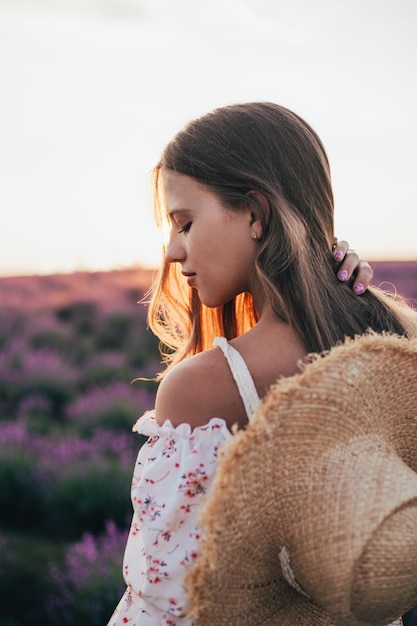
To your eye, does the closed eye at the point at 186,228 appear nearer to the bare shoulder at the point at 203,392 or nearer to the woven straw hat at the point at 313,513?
the bare shoulder at the point at 203,392

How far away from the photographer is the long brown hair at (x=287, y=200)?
1.78 metres

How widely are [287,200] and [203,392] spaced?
520 millimetres

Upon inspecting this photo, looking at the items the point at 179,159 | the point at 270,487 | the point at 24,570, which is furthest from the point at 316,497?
the point at 24,570

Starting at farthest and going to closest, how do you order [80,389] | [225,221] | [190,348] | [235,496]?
[80,389] < [190,348] < [225,221] < [235,496]

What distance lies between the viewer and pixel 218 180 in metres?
1.83

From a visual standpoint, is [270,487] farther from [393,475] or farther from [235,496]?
[393,475]

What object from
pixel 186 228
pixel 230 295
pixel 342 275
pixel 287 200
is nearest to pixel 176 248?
pixel 186 228

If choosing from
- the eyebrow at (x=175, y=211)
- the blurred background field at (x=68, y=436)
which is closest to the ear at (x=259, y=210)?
the eyebrow at (x=175, y=211)

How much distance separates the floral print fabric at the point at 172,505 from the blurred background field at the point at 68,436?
158 centimetres

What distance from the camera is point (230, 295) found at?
1.92 metres

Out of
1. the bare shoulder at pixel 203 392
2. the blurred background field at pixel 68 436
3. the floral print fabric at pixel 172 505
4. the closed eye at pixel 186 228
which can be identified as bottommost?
the blurred background field at pixel 68 436

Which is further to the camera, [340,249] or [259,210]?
[340,249]

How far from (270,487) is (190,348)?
108cm

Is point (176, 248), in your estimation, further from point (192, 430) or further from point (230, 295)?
point (192, 430)
